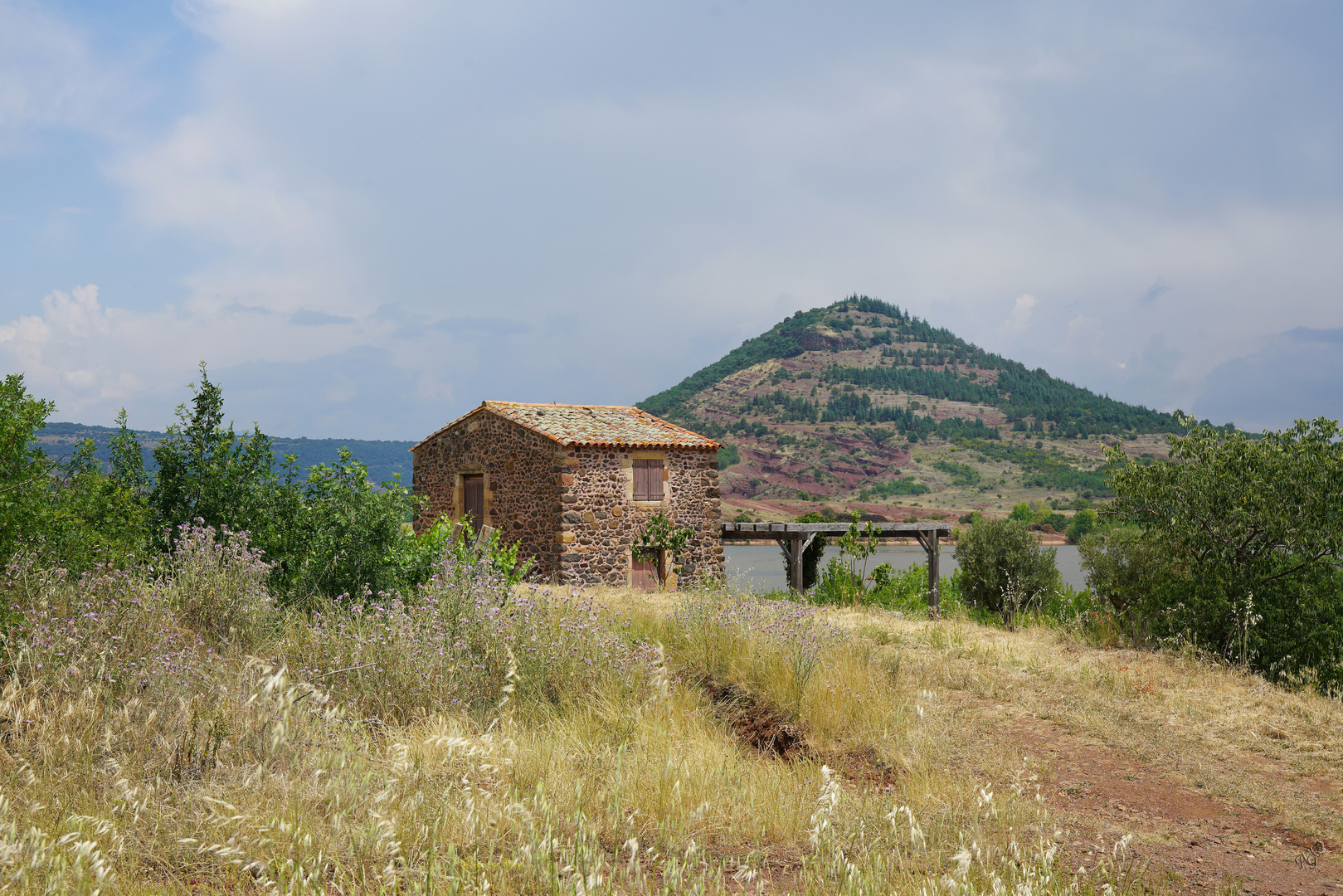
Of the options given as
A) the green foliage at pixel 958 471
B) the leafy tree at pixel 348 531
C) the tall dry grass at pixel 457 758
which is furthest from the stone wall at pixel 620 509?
the green foliage at pixel 958 471

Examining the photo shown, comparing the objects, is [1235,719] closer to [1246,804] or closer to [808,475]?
[1246,804]

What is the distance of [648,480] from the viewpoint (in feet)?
57.2

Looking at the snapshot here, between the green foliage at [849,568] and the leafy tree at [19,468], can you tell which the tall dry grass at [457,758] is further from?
the green foliage at [849,568]

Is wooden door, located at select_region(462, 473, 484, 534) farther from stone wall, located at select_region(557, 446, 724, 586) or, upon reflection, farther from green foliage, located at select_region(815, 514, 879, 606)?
green foliage, located at select_region(815, 514, 879, 606)

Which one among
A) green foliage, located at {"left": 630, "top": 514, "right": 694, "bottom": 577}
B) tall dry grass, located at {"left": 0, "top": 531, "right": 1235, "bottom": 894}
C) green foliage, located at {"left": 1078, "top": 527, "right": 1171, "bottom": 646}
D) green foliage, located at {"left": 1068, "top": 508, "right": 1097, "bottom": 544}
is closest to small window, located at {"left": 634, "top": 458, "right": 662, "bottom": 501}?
green foliage, located at {"left": 630, "top": 514, "right": 694, "bottom": 577}

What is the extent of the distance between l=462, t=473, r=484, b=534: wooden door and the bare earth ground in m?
11.2

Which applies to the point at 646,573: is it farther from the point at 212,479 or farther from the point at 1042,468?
the point at 1042,468

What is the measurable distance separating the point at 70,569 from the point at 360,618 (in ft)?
6.96

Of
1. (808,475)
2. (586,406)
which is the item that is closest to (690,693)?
(586,406)

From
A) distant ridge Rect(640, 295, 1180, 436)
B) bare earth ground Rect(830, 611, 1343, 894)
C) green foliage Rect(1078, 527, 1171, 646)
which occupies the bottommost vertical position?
bare earth ground Rect(830, 611, 1343, 894)

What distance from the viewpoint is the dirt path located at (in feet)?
13.7

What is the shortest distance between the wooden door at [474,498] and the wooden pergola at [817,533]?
569 cm

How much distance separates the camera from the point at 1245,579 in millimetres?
10273

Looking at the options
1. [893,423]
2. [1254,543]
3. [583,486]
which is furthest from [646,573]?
[893,423]
